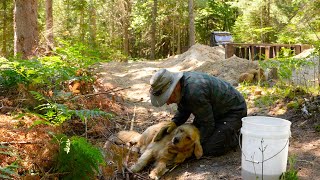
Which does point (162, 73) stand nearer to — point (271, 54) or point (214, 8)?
point (271, 54)

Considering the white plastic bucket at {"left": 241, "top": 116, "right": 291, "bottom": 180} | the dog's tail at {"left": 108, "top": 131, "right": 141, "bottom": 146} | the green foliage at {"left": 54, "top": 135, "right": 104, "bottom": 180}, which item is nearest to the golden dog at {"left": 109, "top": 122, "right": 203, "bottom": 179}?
the dog's tail at {"left": 108, "top": 131, "right": 141, "bottom": 146}

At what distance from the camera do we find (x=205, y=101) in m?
4.04

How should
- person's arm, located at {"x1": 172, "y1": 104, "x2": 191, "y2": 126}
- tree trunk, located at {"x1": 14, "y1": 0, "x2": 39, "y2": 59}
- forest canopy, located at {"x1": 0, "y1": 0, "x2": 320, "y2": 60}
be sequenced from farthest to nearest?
forest canopy, located at {"x1": 0, "y1": 0, "x2": 320, "y2": 60}, tree trunk, located at {"x1": 14, "y1": 0, "x2": 39, "y2": 59}, person's arm, located at {"x1": 172, "y1": 104, "x2": 191, "y2": 126}

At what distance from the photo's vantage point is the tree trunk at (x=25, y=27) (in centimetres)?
838

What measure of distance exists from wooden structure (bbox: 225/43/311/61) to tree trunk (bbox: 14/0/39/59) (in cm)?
744

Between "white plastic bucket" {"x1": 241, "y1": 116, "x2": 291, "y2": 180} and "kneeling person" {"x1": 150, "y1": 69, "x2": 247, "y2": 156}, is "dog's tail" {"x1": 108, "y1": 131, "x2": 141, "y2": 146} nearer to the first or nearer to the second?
"kneeling person" {"x1": 150, "y1": 69, "x2": 247, "y2": 156}

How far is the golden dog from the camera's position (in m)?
3.99

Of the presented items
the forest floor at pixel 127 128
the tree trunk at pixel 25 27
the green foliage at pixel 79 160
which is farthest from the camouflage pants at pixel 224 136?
the tree trunk at pixel 25 27

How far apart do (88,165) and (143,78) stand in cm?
836

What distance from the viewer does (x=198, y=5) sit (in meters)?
25.8

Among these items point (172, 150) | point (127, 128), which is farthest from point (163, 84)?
point (127, 128)

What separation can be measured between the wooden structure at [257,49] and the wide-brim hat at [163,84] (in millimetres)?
8150

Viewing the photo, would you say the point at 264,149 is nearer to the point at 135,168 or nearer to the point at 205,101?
the point at 205,101

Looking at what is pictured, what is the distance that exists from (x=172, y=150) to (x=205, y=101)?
735 mm
